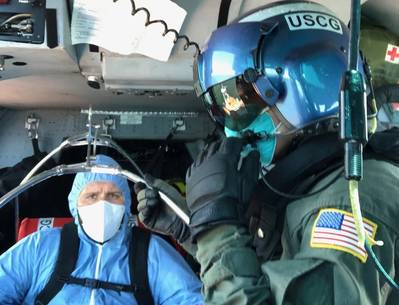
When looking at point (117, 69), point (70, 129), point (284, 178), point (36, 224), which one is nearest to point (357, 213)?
point (284, 178)

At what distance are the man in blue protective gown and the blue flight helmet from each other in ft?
5.66

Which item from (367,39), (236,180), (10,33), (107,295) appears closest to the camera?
(236,180)

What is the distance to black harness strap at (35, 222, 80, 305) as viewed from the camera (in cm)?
284

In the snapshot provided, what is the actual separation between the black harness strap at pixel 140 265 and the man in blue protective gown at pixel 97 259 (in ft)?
0.09

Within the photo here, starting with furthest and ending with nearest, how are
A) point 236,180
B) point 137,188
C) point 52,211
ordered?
point 52,211, point 137,188, point 236,180

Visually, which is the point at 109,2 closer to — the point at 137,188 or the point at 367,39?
the point at 137,188

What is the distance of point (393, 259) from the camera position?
992 millimetres

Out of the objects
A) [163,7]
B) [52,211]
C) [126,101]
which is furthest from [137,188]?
[52,211]

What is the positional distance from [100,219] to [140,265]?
0.31 m

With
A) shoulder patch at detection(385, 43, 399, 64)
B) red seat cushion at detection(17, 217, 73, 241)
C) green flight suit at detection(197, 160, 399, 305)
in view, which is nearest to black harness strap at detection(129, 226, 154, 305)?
red seat cushion at detection(17, 217, 73, 241)

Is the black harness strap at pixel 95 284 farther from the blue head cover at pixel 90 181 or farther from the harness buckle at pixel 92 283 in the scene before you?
the blue head cover at pixel 90 181

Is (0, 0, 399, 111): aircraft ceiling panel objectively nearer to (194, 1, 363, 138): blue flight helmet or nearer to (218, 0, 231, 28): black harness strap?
(218, 0, 231, 28): black harness strap

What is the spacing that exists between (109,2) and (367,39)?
1.02m

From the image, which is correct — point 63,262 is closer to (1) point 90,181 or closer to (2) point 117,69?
(1) point 90,181
